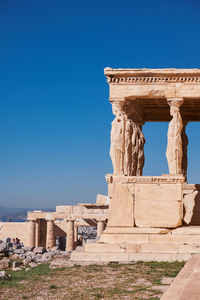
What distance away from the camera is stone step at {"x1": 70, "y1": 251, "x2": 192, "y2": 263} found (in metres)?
13.6

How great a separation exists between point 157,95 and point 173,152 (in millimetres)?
1817

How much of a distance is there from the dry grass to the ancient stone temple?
100 cm

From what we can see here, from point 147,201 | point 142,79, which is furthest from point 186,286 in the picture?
point 142,79

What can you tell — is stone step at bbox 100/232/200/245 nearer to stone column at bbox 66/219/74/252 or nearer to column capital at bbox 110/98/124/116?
column capital at bbox 110/98/124/116

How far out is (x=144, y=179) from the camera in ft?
50.8

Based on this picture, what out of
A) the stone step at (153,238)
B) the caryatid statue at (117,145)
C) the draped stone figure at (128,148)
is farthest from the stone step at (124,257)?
the draped stone figure at (128,148)

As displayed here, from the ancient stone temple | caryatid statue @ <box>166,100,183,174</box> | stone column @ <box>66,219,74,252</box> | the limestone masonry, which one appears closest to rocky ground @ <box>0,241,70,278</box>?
the limestone masonry

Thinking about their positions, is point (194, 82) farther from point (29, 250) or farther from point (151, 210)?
point (29, 250)

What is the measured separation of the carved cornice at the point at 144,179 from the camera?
605 inches

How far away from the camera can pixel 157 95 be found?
16469 mm

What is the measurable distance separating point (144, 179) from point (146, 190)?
32cm

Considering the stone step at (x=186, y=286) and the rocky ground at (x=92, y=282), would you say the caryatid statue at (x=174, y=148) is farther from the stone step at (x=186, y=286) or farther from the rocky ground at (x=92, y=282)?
the stone step at (x=186, y=286)

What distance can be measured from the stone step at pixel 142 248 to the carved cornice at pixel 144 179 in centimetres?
207

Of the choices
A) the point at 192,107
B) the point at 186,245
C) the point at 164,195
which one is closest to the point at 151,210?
the point at 164,195
